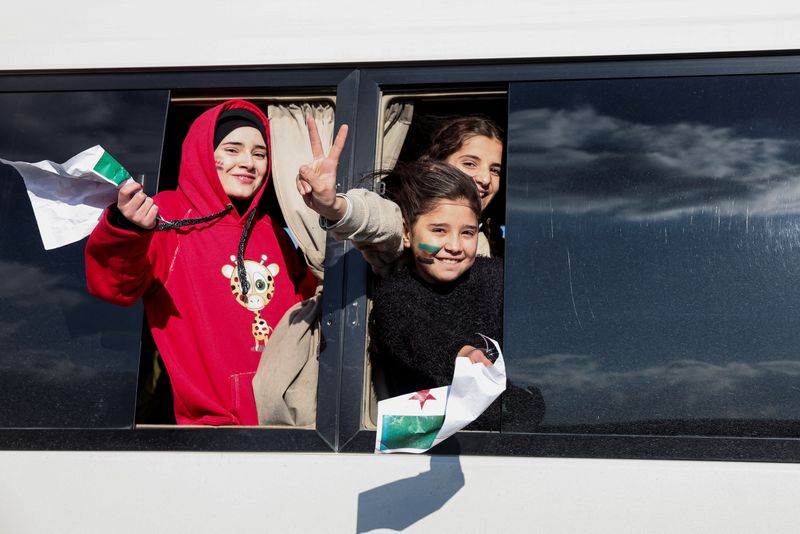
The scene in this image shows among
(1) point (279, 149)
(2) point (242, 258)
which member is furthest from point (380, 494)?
(1) point (279, 149)

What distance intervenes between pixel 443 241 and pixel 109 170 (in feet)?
3.05

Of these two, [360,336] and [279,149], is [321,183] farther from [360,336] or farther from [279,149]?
[279,149]

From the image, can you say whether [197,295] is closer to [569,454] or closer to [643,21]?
[569,454]

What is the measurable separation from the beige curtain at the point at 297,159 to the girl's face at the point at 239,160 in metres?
0.09

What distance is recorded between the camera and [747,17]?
8.79ft

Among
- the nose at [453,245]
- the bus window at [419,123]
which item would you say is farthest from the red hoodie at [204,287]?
the nose at [453,245]

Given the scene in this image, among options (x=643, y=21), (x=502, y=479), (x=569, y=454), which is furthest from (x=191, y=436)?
(x=643, y=21)

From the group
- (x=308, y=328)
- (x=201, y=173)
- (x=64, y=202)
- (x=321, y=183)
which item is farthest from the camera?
(x=201, y=173)

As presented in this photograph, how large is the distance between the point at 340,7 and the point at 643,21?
2.96 ft

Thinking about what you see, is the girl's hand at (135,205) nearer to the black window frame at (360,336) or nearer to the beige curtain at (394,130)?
the black window frame at (360,336)

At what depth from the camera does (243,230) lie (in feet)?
10.2

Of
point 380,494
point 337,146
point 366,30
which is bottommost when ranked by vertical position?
point 380,494

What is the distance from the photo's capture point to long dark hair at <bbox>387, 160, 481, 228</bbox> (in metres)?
2.77

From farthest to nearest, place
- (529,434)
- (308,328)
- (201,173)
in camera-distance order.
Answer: (201,173), (308,328), (529,434)
